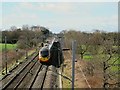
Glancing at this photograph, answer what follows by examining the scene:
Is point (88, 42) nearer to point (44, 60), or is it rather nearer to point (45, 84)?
point (44, 60)

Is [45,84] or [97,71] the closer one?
[45,84]

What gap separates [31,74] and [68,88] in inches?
334

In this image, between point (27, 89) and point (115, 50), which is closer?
point (27, 89)

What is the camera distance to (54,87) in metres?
20.6

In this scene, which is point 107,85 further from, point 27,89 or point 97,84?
point 27,89

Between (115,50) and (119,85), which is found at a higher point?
(115,50)

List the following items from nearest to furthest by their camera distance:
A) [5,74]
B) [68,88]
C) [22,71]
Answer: [68,88], [5,74], [22,71]

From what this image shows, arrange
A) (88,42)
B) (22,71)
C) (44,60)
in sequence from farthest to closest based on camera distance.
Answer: (88,42), (22,71), (44,60)

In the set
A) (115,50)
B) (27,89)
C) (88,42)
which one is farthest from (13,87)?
(88,42)

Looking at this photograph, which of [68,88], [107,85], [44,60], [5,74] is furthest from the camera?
[5,74]

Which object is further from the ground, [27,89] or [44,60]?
[44,60]

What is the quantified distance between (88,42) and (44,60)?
57.9 ft

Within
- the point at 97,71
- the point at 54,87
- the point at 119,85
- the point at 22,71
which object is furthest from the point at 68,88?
the point at 22,71

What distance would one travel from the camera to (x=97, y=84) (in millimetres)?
22156
